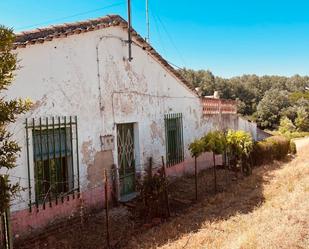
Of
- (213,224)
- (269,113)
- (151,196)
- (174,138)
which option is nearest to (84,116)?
(151,196)

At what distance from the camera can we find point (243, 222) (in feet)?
23.6

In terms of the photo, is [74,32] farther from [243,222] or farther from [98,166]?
[243,222]

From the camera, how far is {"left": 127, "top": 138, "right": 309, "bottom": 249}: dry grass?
5.94m

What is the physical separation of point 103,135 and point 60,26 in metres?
2.87

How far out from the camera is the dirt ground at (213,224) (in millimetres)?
6082

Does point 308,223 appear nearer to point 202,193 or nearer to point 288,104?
point 202,193

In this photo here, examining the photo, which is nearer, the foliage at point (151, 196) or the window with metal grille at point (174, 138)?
the foliage at point (151, 196)

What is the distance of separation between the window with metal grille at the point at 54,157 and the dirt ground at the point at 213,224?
0.89 metres

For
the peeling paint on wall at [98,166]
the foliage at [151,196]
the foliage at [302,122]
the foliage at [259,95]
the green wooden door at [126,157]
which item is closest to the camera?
the foliage at [151,196]

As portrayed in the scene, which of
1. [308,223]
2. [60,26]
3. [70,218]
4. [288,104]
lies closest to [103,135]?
[70,218]

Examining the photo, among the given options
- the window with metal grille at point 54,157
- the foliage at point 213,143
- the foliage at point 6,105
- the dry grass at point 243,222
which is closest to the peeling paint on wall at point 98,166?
the window with metal grille at point 54,157

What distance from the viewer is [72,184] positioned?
7762 mm

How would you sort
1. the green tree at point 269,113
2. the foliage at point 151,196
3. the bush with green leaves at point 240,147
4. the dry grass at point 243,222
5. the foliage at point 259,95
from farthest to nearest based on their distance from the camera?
the foliage at point 259,95, the green tree at point 269,113, the bush with green leaves at point 240,147, the foliage at point 151,196, the dry grass at point 243,222

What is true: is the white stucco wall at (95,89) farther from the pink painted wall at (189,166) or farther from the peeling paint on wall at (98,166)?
the pink painted wall at (189,166)
